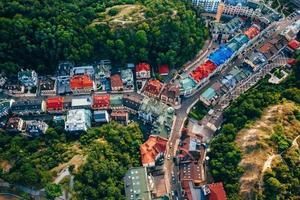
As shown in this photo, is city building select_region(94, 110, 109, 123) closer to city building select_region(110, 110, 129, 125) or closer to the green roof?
city building select_region(110, 110, 129, 125)

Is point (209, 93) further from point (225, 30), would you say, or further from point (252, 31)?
point (252, 31)

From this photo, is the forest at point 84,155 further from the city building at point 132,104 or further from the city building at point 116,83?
the city building at point 116,83

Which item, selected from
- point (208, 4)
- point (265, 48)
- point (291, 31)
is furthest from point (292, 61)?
point (208, 4)

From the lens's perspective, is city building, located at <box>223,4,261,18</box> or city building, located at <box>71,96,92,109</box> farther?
city building, located at <box>223,4,261,18</box>

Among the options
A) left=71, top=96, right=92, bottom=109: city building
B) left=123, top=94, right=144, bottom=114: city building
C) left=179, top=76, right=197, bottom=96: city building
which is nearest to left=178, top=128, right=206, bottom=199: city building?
left=179, top=76, right=197, bottom=96: city building

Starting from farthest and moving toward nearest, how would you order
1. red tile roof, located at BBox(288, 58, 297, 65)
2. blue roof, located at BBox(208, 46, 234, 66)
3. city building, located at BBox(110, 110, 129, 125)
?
red tile roof, located at BBox(288, 58, 297, 65) → blue roof, located at BBox(208, 46, 234, 66) → city building, located at BBox(110, 110, 129, 125)
